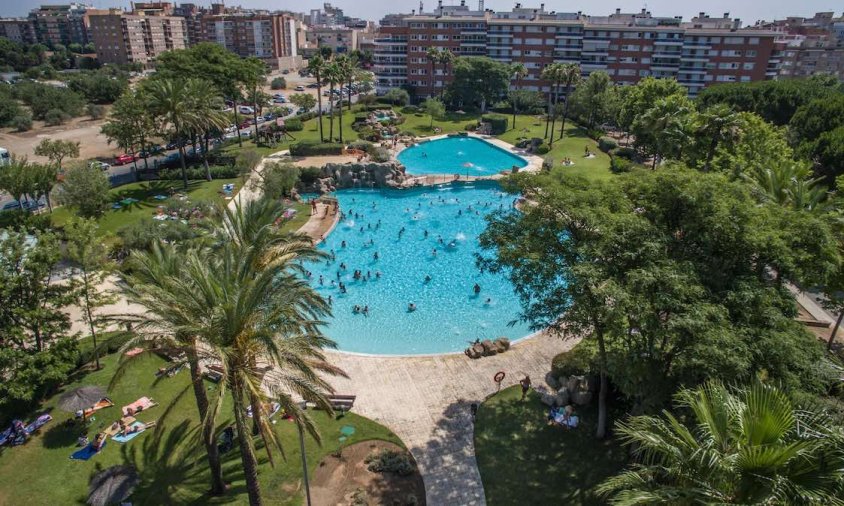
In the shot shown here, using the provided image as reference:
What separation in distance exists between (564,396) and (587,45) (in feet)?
307

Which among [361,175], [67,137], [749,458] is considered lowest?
[361,175]

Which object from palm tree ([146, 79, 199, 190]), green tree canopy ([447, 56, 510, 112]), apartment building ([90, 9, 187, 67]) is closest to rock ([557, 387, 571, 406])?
palm tree ([146, 79, 199, 190])

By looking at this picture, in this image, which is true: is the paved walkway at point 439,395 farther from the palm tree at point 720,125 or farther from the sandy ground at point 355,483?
the palm tree at point 720,125

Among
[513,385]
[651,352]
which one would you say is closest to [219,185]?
[513,385]

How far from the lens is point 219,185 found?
55938 mm

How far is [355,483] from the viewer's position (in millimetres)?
20172

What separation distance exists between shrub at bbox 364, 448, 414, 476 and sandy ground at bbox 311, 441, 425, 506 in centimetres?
16

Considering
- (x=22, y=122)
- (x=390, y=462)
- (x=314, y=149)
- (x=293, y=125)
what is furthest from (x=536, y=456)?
(x=22, y=122)

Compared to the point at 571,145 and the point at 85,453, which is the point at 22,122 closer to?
the point at 85,453

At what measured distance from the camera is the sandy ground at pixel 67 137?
6972 centimetres

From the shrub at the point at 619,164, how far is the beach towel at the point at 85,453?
5943 centimetres

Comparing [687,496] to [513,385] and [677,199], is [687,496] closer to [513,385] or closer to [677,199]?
[677,199]

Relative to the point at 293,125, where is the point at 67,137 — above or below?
below

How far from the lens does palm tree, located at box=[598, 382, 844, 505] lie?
8.26 m
